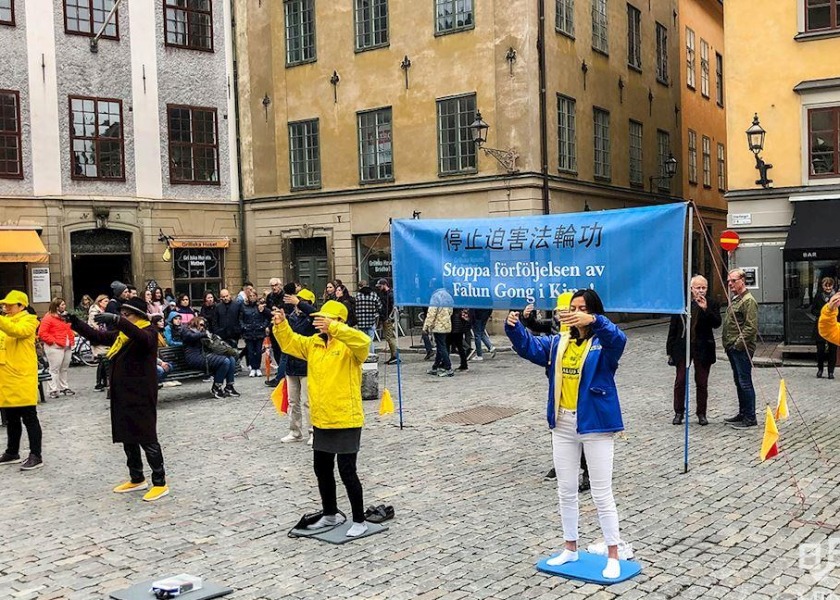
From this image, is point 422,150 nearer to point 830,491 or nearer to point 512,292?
point 512,292

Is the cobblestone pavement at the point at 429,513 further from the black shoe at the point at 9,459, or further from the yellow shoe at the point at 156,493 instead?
the black shoe at the point at 9,459

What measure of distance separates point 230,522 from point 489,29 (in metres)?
19.7

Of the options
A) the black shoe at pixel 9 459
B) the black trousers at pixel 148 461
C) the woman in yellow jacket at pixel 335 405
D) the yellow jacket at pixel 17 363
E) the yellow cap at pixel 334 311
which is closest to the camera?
the woman in yellow jacket at pixel 335 405

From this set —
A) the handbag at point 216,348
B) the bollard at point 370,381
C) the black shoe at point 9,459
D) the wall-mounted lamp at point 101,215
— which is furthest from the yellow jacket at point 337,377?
the wall-mounted lamp at point 101,215

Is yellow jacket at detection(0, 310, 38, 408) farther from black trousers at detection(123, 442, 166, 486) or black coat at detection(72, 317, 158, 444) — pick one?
black trousers at detection(123, 442, 166, 486)

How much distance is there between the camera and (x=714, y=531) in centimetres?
680

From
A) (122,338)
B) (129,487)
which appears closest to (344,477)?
(129,487)

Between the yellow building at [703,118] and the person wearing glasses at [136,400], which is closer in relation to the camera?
the person wearing glasses at [136,400]

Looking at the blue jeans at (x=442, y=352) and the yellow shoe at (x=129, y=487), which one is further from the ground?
the blue jeans at (x=442, y=352)

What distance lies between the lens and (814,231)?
2005cm

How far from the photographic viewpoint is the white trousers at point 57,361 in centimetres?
1540

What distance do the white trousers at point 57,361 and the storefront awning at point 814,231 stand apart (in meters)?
14.9

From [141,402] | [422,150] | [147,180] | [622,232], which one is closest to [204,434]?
[141,402]

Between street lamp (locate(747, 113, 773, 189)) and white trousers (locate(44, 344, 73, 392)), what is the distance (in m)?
15.3
